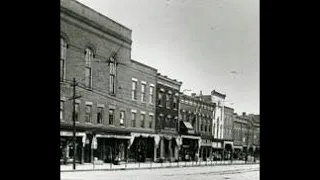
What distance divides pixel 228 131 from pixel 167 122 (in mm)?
2253

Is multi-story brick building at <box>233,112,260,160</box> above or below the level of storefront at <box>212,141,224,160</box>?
above

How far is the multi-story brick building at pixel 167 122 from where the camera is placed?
723cm

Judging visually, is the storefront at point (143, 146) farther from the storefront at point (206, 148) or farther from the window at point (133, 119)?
the storefront at point (206, 148)

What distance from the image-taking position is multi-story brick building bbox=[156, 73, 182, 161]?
7.23m

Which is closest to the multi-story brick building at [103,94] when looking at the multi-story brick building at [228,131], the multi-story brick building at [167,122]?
the multi-story brick building at [167,122]

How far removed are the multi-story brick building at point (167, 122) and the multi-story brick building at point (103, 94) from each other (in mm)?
214

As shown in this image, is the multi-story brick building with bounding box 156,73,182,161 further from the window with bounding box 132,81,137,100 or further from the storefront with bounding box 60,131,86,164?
the storefront with bounding box 60,131,86,164

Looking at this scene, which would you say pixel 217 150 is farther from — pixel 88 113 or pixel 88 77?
pixel 88 113

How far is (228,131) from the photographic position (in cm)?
581

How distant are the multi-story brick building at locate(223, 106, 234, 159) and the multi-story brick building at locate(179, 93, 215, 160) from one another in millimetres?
243

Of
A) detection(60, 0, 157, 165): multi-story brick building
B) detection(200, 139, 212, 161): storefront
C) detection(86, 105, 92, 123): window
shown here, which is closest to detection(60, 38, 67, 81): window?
detection(60, 0, 157, 165): multi-story brick building
